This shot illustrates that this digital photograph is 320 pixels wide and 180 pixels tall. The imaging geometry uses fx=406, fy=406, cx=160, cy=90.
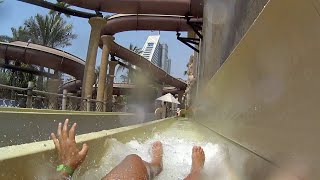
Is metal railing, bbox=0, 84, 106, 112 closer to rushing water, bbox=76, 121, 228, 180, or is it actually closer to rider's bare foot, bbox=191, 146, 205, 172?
rushing water, bbox=76, 121, 228, 180

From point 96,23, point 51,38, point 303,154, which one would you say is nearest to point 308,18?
point 303,154

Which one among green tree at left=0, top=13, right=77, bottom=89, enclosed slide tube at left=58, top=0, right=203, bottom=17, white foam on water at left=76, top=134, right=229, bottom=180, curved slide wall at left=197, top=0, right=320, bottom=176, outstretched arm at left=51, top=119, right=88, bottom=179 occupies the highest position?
green tree at left=0, top=13, right=77, bottom=89

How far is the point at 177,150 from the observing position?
333cm

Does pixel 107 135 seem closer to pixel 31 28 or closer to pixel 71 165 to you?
pixel 71 165

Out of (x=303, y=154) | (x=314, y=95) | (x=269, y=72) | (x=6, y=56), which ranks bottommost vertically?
(x=303, y=154)

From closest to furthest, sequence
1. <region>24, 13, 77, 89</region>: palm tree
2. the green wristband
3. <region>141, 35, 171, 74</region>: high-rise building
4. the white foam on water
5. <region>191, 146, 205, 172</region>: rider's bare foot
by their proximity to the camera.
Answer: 1. the green wristband
2. the white foam on water
3. <region>191, 146, 205, 172</region>: rider's bare foot
4. <region>24, 13, 77, 89</region>: palm tree
5. <region>141, 35, 171, 74</region>: high-rise building

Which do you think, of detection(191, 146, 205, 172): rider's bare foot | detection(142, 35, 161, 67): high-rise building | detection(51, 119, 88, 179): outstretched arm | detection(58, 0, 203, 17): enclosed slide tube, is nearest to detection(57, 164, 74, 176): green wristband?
detection(51, 119, 88, 179): outstretched arm

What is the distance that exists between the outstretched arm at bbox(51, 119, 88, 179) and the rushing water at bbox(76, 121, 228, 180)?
6.9 inches

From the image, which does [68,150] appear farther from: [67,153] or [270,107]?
[270,107]

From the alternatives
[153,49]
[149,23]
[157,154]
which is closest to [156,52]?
[153,49]

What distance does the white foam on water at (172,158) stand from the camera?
227 centimetres

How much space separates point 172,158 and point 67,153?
1.43 meters

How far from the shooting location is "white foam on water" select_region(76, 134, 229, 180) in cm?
227

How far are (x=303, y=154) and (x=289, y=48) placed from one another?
1.08ft
